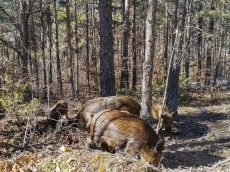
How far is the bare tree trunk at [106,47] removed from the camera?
1053 centimetres

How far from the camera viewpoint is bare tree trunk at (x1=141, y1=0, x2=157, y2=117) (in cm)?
934

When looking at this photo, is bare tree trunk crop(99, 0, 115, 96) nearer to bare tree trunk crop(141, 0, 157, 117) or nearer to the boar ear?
bare tree trunk crop(141, 0, 157, 117)

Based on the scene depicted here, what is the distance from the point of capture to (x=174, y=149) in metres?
8.66

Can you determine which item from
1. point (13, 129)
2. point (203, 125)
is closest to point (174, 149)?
point (203, 125)

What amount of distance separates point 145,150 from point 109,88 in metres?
5.39

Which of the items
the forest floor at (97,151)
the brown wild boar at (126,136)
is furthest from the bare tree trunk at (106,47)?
the brown wild boar at (126,136)

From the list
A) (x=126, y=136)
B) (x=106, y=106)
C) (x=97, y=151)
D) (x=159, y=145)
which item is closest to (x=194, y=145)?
(x=106, y=106)

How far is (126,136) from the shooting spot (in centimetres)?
595

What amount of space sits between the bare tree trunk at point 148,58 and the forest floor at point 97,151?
1.28 meters

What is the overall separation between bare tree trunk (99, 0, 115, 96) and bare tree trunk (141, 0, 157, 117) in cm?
152

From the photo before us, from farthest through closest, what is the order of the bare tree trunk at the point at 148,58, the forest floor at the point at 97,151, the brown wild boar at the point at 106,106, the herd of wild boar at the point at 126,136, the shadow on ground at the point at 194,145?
1. the bare tree trunk at the point at 148,58
2. the brown wild boar at the point at 106,106
3. the shadow on ground at the point at 194,145
4. the herd of wild boar at the point at 126,136
5. the forest floor at the point at 97,151

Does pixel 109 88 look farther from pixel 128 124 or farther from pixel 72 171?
pixel 72 171

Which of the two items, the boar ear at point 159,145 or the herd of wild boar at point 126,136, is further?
the herd of wild boar at point 126,136

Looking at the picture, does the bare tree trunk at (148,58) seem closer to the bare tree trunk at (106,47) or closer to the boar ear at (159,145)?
the bare tree trunk at (106,47)
